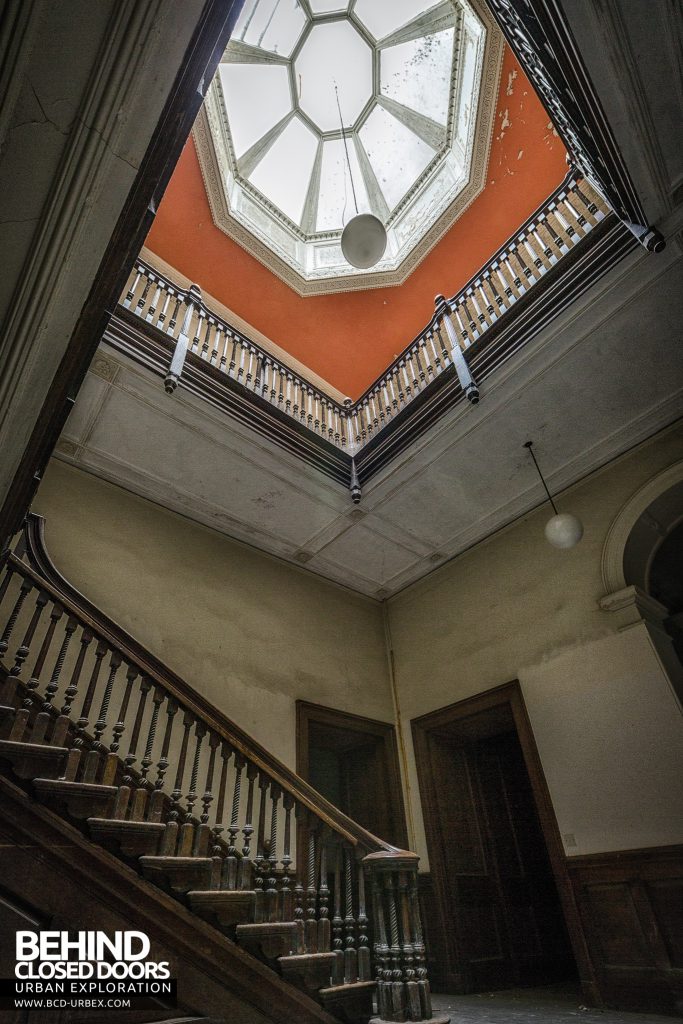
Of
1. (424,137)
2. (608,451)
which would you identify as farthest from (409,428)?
(424,137)

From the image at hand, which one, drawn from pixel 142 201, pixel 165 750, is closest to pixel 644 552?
pixel 165 750

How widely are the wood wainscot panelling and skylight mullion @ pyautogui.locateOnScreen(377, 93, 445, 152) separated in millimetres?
9885

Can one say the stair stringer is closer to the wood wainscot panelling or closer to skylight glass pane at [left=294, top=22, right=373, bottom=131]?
the wood wainscot panelling

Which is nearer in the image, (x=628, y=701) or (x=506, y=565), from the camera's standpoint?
(x=628, y=701)

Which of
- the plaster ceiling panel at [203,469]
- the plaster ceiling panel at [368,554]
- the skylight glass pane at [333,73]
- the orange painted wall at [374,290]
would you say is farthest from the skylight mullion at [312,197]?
the plaster ceiling panel at [368,554]

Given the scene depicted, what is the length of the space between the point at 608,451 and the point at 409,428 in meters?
2.08

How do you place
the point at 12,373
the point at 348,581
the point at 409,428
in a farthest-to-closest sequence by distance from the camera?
the point at 348,581, the point at 409,428, the point at 12,373

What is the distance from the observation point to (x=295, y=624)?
630cm

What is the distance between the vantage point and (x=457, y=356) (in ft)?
16.1

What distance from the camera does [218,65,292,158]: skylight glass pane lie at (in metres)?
8.11

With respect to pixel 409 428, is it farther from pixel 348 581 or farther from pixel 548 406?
pixel 348 581

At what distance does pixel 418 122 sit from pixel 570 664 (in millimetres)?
8863

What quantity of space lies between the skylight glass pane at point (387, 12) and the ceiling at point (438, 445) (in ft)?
22.9

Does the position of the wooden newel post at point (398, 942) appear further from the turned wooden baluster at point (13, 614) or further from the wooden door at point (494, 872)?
the wooden door at point (494, 872)
